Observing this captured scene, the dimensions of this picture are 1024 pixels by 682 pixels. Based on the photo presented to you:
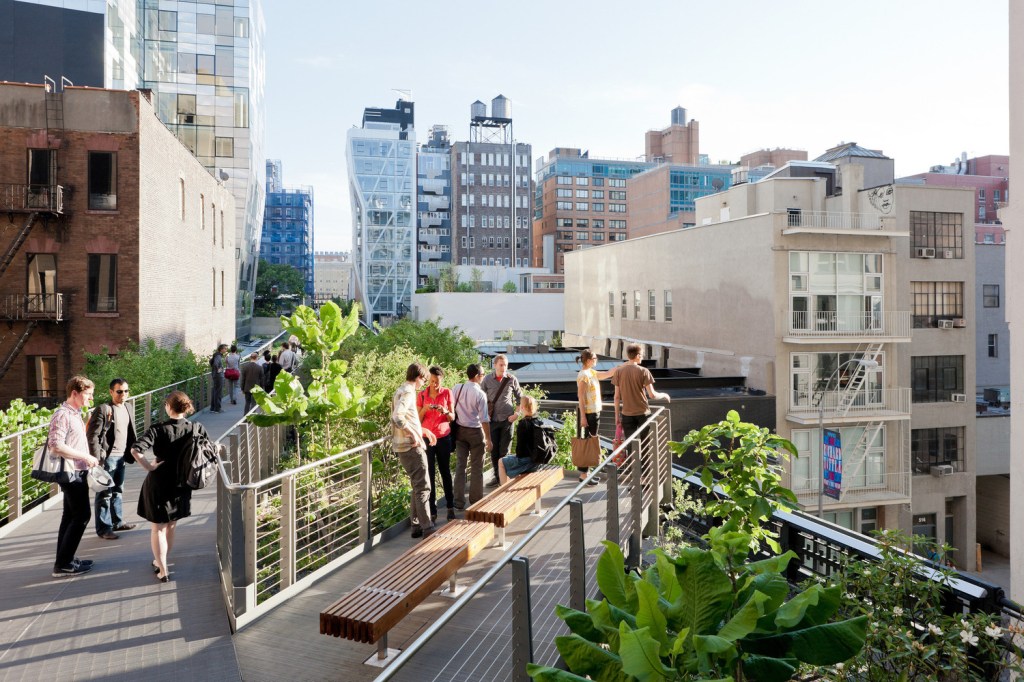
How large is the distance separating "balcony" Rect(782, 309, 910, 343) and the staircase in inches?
1174

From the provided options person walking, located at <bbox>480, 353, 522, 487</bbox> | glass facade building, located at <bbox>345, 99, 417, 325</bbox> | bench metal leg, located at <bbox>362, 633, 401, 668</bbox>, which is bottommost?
bench metal leg, located at <bbox>362, 633, 401, 668</bbox>

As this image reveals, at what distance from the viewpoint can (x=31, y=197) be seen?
2678 centimetres

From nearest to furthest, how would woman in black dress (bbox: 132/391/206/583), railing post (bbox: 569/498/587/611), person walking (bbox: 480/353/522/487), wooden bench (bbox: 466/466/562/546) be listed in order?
railing post (bbox: 569/498/587/611) → woman in black dress (bbox: 132/391/206/583) → wooden bench (bbox: 466/466/562/546) → person walking (bbox: 480/353/522/487)

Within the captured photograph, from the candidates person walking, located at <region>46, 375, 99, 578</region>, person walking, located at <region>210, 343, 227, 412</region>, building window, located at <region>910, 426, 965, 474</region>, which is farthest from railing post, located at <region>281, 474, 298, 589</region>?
building window, located at <region>910, 426, 965, 474</region>

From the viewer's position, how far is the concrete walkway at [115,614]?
606cm

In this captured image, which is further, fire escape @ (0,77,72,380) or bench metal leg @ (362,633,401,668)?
fire escape @ (0,77,72,380)

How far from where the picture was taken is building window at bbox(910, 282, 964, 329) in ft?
138

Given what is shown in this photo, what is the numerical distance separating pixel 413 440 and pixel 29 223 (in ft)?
77.0

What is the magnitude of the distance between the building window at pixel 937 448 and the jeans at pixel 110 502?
39.6 metres

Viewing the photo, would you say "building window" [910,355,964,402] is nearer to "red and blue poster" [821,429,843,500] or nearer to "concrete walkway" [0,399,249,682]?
"red and blue poster" [821,429,843,500]

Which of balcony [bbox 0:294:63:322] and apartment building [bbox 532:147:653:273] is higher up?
apartment building [bbox 532:147:653:273]

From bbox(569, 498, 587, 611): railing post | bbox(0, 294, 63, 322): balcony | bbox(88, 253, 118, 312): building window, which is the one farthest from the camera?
bbox(88, 253, 118, 312): building window

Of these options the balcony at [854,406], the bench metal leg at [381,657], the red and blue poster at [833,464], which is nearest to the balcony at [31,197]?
the bench metal leg at [381,657]

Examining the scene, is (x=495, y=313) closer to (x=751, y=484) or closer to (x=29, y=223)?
(x=29, y=223)
